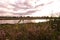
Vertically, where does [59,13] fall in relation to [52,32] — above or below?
above

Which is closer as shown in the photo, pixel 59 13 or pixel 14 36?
pixel 14 36

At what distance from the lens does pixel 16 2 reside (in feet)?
4.79

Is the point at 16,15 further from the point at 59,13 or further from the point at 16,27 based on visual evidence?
the point at 59,13

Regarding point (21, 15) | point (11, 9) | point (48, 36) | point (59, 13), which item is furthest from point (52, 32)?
point (11, 9)

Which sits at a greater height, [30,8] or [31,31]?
[30,8]

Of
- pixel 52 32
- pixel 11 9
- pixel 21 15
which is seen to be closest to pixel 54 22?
pixel 52 32

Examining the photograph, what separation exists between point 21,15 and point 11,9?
109 millimetres

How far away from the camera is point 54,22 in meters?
1.43

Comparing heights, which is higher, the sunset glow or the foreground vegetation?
the sunset glow

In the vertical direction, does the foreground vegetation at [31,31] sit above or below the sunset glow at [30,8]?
below

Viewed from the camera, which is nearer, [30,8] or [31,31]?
[31,31]

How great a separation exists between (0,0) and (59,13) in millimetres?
542

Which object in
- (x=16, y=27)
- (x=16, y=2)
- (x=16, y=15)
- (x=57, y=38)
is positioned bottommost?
(x=57, y=38)

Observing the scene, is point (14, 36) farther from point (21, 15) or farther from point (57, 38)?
point (57, 38)
